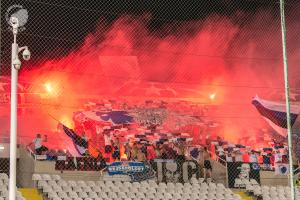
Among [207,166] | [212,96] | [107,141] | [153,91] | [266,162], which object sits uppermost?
[153,91]

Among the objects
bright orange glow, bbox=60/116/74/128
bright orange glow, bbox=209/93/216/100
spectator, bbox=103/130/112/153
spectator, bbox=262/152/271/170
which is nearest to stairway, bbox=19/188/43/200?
spectator, bbox=103/130/112/153

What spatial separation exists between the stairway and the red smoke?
4712 mm

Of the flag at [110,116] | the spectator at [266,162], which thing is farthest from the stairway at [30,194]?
the spectator at [266,162]

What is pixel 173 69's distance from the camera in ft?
82.4

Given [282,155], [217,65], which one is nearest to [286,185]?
[282,155]

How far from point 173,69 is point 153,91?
113 centimetres

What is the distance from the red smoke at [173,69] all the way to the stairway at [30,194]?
186 inches

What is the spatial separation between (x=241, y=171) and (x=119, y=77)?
622 cm

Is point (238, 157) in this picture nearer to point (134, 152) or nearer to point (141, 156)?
point (141, 156)

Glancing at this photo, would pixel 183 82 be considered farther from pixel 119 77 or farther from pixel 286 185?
pixel 286 185

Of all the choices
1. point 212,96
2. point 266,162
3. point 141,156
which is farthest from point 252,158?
point 212,96

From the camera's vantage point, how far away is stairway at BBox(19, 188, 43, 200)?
1711cm

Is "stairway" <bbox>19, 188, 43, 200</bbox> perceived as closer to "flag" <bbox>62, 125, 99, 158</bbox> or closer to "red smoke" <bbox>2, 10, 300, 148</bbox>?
"flag" <bbox>62, 125, 99, 158</bbox>

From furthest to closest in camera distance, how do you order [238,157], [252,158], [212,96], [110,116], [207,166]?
[212,96], [110,116], [252,158], [238,157], [207,166]
